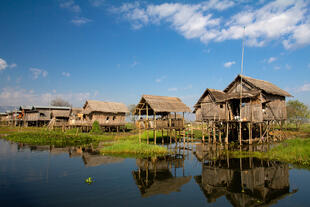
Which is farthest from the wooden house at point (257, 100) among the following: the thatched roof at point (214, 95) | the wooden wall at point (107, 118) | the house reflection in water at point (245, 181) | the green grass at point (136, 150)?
the wooden wall at point (107, 118)

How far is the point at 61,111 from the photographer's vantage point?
50.4 meters

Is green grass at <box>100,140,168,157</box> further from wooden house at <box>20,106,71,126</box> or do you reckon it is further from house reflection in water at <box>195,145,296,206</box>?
wooden house at <box>20,106,71,126</box>

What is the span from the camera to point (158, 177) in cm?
1236

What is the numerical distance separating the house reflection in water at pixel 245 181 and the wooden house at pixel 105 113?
26.5m

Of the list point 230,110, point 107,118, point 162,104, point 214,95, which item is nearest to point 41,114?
point 107,118

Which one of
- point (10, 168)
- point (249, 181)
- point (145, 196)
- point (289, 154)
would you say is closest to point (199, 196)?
point (145, 196)

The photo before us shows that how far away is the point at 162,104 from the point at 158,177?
34.9 feet

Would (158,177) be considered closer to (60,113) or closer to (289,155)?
(289,155)

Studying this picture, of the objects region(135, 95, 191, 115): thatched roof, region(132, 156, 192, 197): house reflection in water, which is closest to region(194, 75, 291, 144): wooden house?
region(135, 95, 191, 115): thatched roof

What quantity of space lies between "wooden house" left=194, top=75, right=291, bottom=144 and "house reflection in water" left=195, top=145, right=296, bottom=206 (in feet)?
30.3

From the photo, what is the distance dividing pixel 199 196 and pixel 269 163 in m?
8.11

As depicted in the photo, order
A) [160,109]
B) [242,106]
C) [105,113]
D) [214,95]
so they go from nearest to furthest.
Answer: [160,109] → [242,106] → [214,95] → [105,113]

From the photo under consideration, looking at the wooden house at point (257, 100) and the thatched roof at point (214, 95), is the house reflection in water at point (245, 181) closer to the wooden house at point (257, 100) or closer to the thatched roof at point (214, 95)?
the wooden house at point (257, 100)

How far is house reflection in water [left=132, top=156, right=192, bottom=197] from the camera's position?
10.5 metres
